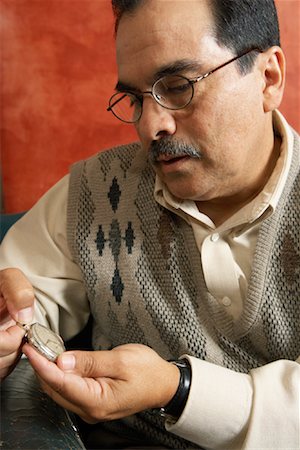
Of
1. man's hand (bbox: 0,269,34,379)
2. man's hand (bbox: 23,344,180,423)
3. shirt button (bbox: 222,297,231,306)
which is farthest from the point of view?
shirt button (bbox: 222,297,231,306)

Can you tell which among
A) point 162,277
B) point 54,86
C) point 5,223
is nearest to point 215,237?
point 162,277

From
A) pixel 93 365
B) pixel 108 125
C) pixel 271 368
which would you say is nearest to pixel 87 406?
pixel 93 365

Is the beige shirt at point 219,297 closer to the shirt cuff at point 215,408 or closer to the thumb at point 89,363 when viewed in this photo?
the shirt cuff at point 215,408

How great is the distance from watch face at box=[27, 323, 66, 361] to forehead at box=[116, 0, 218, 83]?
0.50 metres

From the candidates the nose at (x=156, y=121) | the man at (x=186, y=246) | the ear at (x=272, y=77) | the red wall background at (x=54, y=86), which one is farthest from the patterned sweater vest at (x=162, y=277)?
the red wall background at (x=54, y=86)

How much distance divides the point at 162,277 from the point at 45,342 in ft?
1.29

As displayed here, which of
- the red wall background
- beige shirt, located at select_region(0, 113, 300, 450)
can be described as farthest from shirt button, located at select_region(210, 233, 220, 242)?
the red wall background

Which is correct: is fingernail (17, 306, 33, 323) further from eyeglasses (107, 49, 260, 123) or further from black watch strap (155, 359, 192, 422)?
eyeglasses (107, 49, 260, 123)

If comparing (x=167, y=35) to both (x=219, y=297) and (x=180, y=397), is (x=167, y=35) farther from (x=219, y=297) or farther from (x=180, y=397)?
(x=180, y=397)

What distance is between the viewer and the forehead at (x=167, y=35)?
4.11 feet

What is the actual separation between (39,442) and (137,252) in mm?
491

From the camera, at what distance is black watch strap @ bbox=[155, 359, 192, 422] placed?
1171 mm

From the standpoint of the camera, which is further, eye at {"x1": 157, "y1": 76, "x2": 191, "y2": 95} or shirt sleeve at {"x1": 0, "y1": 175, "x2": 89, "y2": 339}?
shirt sleeve at {"x1": 0, "y1": 175, "x2": 89, "y2": 339}

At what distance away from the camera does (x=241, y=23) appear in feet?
4.32
